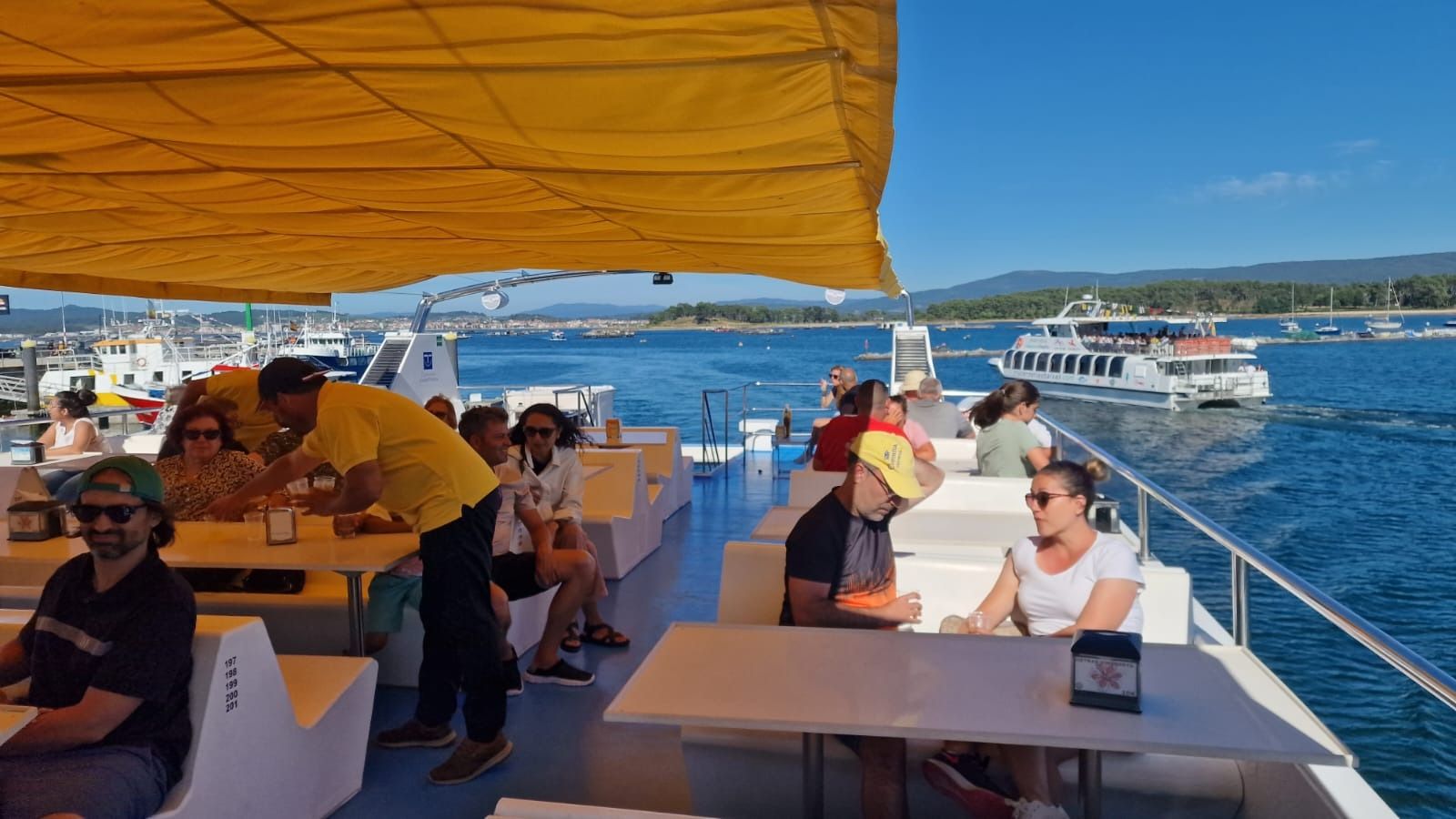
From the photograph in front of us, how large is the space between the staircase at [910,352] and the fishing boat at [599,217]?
720 cm

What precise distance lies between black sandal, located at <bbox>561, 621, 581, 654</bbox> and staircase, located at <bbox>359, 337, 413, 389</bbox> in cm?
872

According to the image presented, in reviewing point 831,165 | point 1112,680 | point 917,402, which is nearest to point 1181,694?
point 1112,680

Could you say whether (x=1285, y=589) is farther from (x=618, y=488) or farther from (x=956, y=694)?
(x=618, y=488)

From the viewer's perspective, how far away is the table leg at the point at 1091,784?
6.85ft

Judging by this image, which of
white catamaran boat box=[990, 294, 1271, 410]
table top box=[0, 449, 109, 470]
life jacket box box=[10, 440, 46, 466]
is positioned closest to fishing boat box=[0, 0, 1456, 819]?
table top box=[0, 449, 109, 470]

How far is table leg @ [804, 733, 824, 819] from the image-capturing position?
2.17 m

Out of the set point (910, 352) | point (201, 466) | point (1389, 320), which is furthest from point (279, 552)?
point (1389, 320)

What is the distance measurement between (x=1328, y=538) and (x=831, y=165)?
18819 mm

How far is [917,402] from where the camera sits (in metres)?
7.38

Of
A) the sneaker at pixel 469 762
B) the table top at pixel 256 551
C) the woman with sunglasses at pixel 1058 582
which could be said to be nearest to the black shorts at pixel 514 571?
the table top at pixel 256 551

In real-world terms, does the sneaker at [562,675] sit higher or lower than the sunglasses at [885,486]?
lower

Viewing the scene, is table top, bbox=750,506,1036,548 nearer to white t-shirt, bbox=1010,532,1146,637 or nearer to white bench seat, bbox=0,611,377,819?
white t-shirt, bbox=1010,532,1146,637

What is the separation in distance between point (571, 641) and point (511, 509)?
0.77 metres

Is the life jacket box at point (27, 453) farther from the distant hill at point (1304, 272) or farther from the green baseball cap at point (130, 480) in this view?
the distant hill at point (1304, 272)
